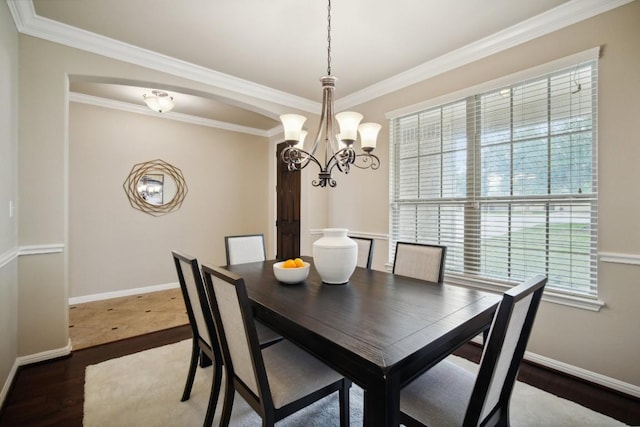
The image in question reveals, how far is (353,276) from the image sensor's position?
6.90 feet

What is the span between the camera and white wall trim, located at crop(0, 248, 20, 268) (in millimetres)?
1881

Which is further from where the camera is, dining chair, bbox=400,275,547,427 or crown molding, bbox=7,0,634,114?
crown molding, bbox=7,0,634,114

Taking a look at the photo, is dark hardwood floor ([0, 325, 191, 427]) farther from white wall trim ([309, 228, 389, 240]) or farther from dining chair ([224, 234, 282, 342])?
white wall trim ([309, 228, 389, 240])

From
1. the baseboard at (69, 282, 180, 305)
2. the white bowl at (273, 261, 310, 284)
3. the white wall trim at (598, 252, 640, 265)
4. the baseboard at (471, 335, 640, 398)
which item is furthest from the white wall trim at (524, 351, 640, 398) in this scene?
the baseboard at (69, 282, 180, 305)

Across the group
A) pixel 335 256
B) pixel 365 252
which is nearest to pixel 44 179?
pixel 335 256

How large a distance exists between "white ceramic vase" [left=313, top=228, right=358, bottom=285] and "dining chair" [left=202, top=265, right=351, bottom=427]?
477mm

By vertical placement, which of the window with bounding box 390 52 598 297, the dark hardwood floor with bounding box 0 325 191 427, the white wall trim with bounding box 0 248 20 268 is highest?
the window with bounding box 390 52 598 297

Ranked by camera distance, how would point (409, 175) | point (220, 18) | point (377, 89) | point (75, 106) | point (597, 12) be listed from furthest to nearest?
point (75, 106), point (377, 89), point (409, 175), point (220, 18), point (597, 12)

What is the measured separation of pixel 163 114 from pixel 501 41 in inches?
166

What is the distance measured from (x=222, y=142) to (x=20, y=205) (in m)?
2.99

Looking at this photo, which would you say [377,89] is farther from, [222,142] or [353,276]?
[222,142]

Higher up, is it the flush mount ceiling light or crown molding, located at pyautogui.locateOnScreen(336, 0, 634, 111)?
crown molding, located at pyautogui.locateOnScreen(336, 0, 634, 111)

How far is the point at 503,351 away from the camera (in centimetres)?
101

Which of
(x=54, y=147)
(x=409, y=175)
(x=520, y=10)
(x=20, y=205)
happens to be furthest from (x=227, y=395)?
(x=520, y=10)
